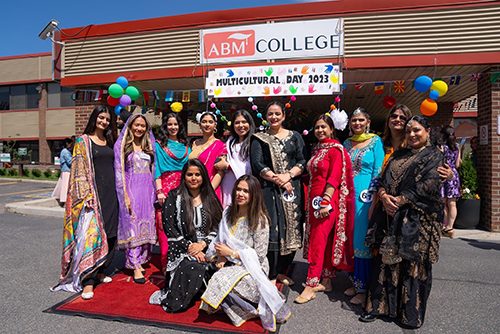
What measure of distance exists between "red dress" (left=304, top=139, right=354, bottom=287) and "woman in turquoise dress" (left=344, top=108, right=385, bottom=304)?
0.21 feet

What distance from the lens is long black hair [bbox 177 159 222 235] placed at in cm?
319

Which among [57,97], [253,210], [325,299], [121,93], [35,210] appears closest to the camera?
[253,210]

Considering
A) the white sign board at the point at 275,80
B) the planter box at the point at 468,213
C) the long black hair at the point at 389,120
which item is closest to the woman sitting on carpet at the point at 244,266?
the long black hair at the point at 389,120

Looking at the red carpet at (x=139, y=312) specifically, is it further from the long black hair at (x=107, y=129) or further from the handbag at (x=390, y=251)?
the long black hair at (x=107, y=129)

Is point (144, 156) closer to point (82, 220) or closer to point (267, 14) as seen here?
point (82, 220)

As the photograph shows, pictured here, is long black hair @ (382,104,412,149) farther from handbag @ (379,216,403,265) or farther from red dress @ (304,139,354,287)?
handbag @ (379,216,403,265)

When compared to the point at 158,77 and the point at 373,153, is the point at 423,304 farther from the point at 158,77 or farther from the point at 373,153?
the point at 158,77

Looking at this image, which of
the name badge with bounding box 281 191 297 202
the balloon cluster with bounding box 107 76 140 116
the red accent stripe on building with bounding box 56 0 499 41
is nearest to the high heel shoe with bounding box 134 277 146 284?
the name badge with bounding box 281 191 297 202

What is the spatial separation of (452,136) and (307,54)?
9.15ft

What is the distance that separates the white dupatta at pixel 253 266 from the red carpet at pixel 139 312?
21 centimetres

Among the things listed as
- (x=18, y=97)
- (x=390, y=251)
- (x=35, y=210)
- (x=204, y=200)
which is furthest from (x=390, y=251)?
(x=18, y=97)

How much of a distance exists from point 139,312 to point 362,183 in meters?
2.17

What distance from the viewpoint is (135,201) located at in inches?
140

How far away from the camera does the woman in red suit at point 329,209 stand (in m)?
3.10
